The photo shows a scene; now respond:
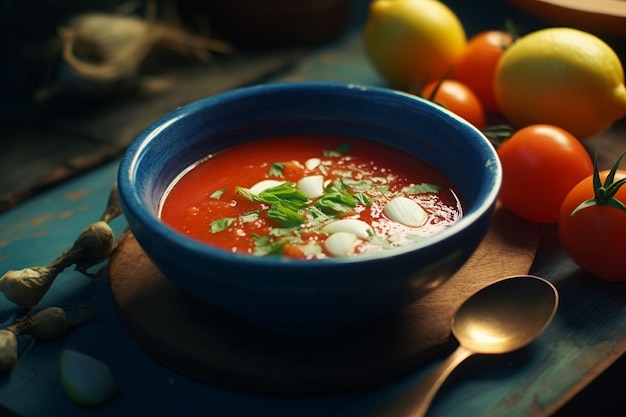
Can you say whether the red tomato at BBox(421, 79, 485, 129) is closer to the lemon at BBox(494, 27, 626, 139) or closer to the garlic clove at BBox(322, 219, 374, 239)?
the lemon at BBox(494, 27, 626, 139)

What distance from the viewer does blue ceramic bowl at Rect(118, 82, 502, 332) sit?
1.01 m

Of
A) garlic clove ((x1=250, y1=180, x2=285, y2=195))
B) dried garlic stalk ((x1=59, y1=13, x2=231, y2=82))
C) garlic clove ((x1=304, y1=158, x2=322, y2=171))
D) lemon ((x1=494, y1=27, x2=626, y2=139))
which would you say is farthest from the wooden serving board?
dried garlic stalk ((x1=59, y1=13, x2=231, y2=82))

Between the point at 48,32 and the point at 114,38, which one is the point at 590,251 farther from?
the point at 48,32

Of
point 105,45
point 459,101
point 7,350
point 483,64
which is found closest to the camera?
point 7,350

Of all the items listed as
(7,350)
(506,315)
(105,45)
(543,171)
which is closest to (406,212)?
(506,315)

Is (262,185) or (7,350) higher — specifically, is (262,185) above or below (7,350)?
above

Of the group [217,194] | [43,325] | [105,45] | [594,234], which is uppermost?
[594,234]

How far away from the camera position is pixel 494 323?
118 centimetres

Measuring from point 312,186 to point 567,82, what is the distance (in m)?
0.69

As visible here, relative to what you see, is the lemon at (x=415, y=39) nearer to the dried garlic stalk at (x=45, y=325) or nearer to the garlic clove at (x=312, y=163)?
the garlic clove at (x=312, y=163)

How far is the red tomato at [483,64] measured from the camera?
194 centimetres

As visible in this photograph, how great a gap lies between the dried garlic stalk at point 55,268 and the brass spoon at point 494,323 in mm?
615

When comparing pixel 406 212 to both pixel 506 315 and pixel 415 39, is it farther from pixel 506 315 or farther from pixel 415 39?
pixel 415 39

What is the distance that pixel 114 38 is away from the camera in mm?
2258
